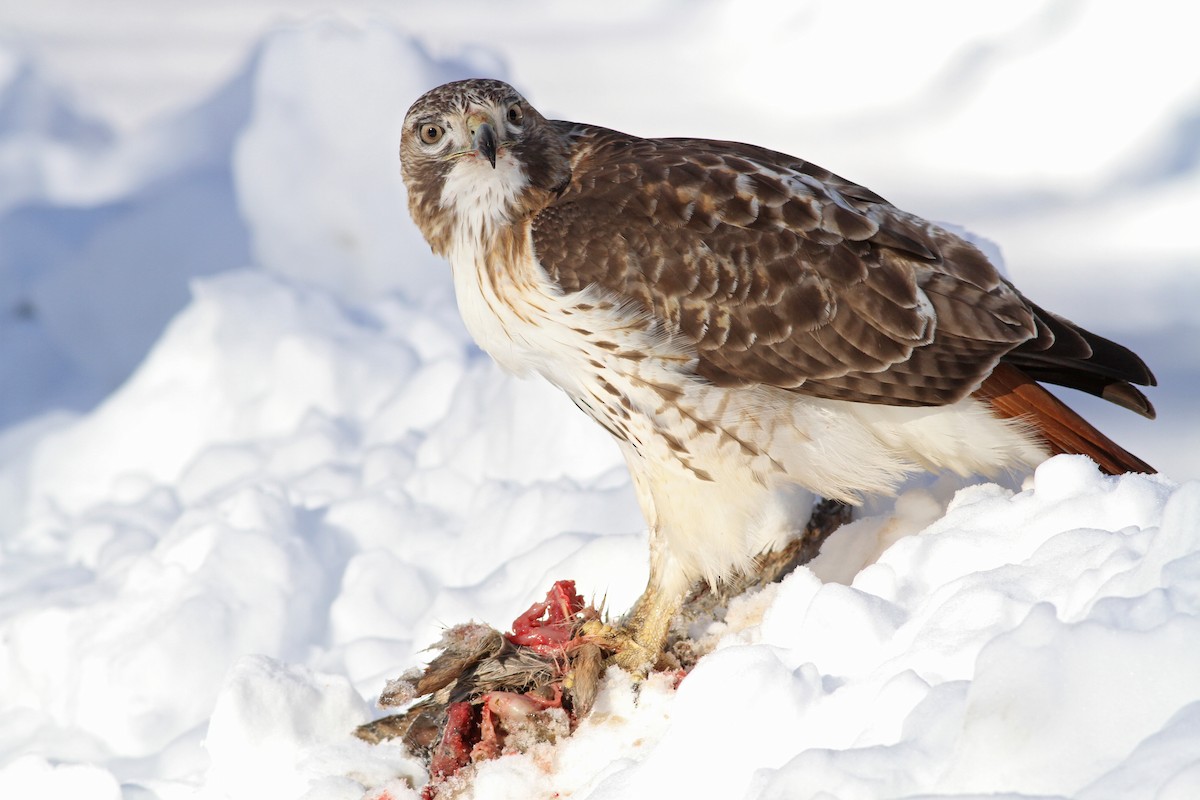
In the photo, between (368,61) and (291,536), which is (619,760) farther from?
(368,61)

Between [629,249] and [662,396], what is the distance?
0.40m

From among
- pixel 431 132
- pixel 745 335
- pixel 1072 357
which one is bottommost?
pixel 1072 357

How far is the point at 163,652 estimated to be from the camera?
4.89 meters

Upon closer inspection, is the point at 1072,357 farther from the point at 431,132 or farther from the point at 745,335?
the point at 431,132

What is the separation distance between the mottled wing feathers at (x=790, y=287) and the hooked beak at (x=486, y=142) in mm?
214

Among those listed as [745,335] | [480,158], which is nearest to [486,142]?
[480,158]

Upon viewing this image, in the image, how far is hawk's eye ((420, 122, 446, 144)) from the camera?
361 cm

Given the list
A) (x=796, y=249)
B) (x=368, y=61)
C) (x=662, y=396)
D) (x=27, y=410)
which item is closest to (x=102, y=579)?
(x=27, y=410)

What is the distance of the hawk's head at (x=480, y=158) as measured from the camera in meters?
3.50

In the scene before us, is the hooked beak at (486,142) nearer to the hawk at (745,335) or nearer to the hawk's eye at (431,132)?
the hawk at (745,335)

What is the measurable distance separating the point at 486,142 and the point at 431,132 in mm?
258

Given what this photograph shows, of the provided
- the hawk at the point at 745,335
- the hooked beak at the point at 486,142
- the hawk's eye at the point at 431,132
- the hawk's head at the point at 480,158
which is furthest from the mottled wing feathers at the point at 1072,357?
the hawk's eye at the point at 431,132

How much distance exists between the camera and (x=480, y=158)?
11.6 feet

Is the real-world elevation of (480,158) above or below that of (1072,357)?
above
